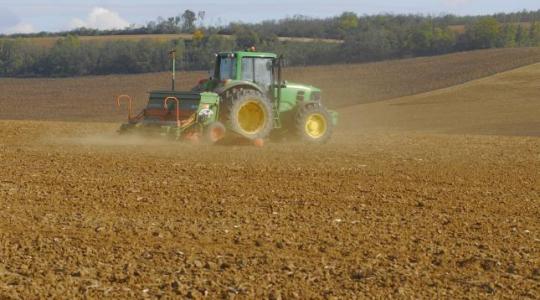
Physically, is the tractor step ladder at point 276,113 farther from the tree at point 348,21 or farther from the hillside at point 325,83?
the tree at point 348,21

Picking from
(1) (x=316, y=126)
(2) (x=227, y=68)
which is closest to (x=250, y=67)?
(2) (x=227, y=68)

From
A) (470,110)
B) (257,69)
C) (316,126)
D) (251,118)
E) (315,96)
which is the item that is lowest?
(470,110)

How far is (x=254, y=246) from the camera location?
7219mm

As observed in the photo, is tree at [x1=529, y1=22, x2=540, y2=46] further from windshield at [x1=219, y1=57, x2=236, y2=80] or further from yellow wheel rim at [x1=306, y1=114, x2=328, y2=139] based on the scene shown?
windshield at [x1=219, y1=57, x2=236, y2=80]

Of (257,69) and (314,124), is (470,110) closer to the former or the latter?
(314,124)

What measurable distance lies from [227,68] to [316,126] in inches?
84.1

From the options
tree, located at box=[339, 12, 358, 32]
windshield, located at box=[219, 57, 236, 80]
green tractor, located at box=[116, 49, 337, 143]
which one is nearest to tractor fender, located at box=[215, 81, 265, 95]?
green tractor, located at box=[116, 49, 337, 143]

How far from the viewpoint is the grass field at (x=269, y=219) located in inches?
242

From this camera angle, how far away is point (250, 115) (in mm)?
16234

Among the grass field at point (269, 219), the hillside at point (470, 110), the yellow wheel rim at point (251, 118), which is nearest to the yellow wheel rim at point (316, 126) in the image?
the grass field at point (269, 219)

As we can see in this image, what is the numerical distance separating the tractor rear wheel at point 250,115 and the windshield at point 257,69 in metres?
0.49

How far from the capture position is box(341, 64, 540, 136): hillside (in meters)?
27.8

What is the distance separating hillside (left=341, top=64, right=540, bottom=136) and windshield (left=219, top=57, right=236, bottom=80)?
10.7m

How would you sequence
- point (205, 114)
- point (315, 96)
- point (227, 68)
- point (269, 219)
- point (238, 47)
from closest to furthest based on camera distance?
point (269, 219) < point (205, 114) < point (227, 68) < point (315, 96) < point (238, 47)
